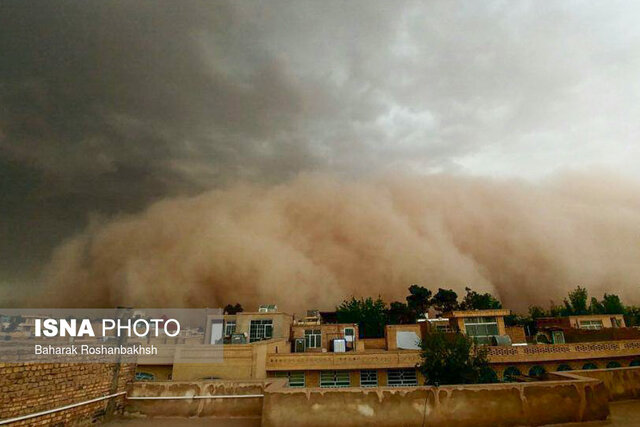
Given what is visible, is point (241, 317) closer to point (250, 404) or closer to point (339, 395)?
point (250, 404)

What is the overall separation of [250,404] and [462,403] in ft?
15.7

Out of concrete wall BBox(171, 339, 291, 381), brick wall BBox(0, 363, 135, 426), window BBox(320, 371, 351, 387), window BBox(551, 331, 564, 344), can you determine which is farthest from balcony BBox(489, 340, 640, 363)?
brick wall BBox(0, 363, 135, 426)

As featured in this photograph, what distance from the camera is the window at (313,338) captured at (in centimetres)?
3022

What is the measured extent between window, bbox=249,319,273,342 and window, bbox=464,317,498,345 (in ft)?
52.9

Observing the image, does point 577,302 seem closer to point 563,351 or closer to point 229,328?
point 563,351

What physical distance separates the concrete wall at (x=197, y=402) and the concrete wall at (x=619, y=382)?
7.56 m

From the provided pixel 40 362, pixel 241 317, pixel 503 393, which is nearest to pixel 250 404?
pixel 40 362

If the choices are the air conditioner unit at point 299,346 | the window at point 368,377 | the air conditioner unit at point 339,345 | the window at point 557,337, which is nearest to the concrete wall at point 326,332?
the air conditioner unit at point 299,346

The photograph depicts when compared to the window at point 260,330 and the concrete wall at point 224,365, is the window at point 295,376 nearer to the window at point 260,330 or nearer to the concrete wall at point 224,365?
the concrete wall at point 224,365

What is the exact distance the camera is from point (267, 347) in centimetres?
2156

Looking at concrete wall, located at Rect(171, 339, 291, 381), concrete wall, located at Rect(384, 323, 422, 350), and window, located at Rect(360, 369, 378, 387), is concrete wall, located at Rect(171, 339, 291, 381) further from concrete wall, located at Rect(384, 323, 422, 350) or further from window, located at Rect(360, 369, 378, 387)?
concrete wall, located at Rect(384, 323, 422, 350)

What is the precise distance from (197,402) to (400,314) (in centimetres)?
5245

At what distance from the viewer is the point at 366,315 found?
54.6 m

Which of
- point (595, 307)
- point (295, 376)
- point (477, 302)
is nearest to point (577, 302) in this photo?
point (595, 307)
